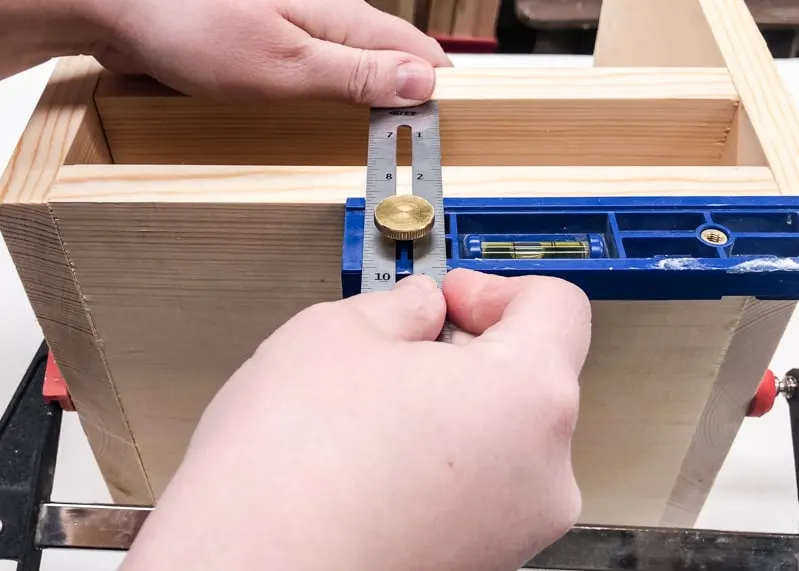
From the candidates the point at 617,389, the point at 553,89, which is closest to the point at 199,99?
the point at 553,89

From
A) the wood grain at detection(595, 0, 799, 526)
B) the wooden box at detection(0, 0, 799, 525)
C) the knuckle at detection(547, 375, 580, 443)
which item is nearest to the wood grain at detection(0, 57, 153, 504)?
the wooden box at detection(0, 0, 799, 525)

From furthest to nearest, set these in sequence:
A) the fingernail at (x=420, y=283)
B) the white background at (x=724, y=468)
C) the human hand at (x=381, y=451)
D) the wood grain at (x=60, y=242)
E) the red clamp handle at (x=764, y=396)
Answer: the white background at (x=724, y=468)
the red clamp handle at (x=764, y=396)
the wood grain at (x=60, y=242)
the fingernail at (x=420, y=283)
the human hand at (x=381, y=451)

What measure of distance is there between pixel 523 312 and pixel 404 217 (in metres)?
0.11

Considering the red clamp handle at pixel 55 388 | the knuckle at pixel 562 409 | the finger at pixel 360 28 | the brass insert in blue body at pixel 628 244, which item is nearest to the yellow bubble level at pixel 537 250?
the brass insert in blue body at pixel 628 244

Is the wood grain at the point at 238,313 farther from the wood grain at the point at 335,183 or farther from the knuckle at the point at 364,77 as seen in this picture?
the knuckle at the point at 364,77

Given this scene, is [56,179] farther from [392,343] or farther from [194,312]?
[392,343]

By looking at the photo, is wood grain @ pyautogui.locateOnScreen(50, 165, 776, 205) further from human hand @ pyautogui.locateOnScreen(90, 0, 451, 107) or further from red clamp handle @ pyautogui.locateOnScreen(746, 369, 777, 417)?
red clamp handle @ pyautogui.locateOnScreen(746, 369, 777, 417)

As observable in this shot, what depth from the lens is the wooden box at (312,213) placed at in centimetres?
52

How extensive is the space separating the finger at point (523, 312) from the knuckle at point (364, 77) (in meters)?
0.23

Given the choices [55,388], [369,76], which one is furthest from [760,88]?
[55,388]

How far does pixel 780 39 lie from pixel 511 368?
1407mm

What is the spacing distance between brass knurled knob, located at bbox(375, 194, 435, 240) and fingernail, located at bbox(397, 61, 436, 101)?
5.8 inches

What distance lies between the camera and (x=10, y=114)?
3.80 feet

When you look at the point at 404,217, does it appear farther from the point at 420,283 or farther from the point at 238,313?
the point at 238,313
